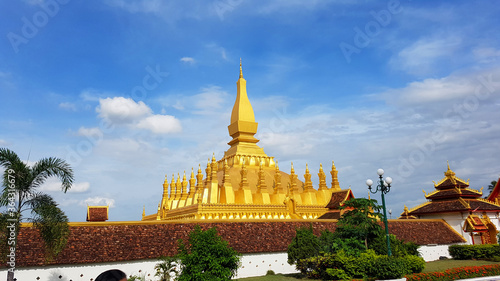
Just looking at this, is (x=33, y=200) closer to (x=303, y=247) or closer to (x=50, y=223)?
(x=50, y=223)

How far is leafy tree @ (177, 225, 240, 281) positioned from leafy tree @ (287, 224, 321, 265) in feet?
15.6

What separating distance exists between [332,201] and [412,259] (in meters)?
10.7

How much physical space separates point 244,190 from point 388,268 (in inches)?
702

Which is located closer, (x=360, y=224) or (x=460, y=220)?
(x=360, y=224)

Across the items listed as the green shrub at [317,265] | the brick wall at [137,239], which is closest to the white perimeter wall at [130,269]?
the brick wall at [137,239]

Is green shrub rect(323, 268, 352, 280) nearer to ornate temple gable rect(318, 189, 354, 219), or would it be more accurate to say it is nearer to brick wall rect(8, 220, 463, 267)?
brick wall rect(8, 220, 463, 267)

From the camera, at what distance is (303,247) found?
740 inches

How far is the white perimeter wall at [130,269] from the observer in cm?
1583

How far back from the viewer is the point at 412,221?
27.6 metres

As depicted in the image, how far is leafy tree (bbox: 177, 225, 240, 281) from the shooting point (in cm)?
1441

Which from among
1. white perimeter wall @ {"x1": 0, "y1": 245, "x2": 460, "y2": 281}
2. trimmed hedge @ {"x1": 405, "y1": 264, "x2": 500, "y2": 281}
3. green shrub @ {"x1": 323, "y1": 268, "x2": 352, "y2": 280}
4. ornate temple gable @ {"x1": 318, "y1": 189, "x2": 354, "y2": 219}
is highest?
ornate temple gable @ {"x1": 318, "y1": 189, "x2": 354, "y2": 219}

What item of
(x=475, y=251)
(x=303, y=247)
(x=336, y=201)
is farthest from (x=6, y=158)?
(x=475, y=251)

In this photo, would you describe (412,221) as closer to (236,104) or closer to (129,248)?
(129,248)

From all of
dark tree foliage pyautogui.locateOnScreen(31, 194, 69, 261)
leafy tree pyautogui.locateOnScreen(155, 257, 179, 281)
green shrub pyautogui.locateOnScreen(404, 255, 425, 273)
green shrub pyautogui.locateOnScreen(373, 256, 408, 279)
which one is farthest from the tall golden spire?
dark tree foliage pyautogui.locateOnScreen(31, 194, 69, 261)
